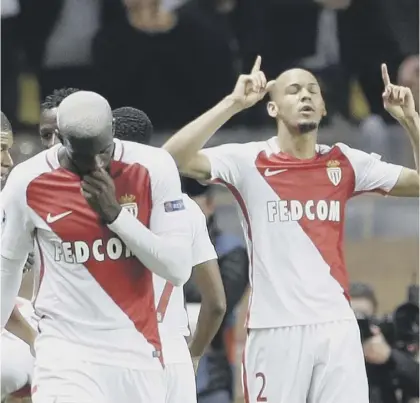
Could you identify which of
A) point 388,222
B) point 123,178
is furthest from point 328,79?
point 123,178

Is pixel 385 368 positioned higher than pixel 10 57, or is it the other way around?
pixel 10 57

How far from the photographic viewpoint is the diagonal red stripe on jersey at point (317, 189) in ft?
22.4

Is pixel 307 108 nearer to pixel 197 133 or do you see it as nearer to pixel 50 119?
pixel 197 133

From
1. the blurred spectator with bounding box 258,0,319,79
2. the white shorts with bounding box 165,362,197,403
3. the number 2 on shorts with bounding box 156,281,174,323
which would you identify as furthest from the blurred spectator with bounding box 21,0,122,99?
the white shorts with bounding box 165,362,197,403

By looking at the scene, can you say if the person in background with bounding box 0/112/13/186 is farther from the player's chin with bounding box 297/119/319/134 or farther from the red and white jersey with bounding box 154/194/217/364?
the player's chin with bounding box 297/119/319/134

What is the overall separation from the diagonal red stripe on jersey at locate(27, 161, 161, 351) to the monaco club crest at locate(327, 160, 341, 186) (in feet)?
5.43

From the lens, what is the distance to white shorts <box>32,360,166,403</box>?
5395mm

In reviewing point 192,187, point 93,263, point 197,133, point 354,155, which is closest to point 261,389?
point 354,155

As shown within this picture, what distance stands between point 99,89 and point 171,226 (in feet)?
22.5

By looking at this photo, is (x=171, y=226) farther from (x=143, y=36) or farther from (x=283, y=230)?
(x=143, y=36)

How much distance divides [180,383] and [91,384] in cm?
95

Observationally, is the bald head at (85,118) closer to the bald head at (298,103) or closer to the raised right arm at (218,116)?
the raised right arm at (218,116)

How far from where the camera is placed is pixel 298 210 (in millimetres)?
6832

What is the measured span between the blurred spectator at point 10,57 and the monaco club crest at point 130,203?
22.3ft
